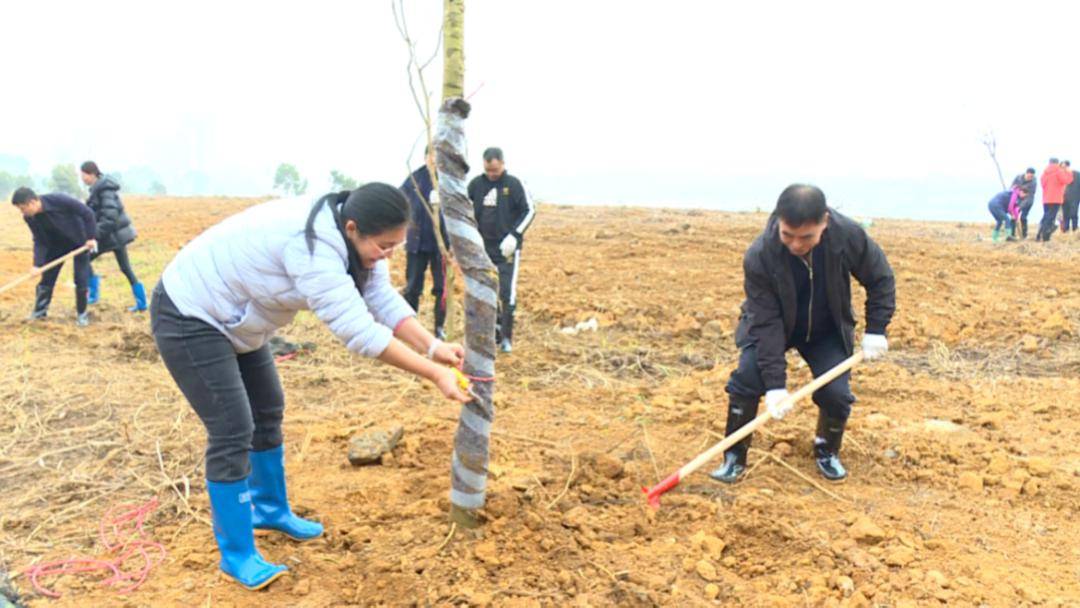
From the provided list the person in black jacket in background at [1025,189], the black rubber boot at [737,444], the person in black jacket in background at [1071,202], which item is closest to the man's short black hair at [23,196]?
the black rubber boot at [737,444]

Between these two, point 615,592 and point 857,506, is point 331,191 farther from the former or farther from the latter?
point 857,506

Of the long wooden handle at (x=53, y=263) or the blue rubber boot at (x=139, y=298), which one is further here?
the blue rubber boot at (x=139, y=298)

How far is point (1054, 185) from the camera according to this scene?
12.5 m

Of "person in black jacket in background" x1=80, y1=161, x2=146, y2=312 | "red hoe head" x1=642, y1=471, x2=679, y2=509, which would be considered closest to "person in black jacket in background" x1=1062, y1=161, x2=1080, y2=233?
"red hoe head" x1=642, y1=471, x2=679, y2=509

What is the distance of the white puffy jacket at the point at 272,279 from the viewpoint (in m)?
2.29

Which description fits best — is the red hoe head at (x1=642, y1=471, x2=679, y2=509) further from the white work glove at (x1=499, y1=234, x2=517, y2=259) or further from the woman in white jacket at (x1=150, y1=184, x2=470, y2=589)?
the white work glove at (x1=499, y1=234, x2=517, y2=259)

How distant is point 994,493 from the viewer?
3414 mm

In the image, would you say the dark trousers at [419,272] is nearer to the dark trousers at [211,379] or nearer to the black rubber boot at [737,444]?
the black rubber boot at [737,444]

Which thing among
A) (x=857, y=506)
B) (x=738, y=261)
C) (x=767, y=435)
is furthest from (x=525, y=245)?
(x=857, y=506)

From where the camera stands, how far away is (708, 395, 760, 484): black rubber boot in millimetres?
3502

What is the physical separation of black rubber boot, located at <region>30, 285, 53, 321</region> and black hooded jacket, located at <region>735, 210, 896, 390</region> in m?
→ 6.77

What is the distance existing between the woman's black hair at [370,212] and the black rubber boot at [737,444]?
1.87 metres

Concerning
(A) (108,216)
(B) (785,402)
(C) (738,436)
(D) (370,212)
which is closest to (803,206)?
(B) (785,402)

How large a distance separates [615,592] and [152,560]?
1.68 m
